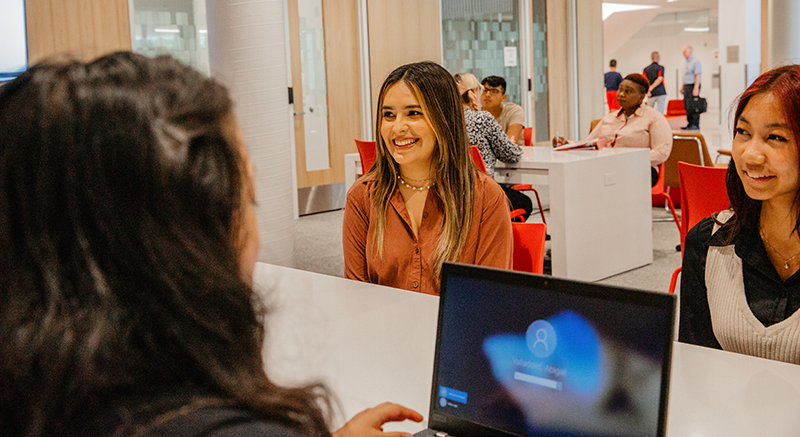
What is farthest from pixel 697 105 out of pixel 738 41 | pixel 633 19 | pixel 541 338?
pixel 541 338

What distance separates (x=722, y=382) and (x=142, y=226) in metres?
1.12

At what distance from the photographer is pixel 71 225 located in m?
0.55

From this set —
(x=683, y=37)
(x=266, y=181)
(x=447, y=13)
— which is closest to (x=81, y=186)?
(x=266, y=181)

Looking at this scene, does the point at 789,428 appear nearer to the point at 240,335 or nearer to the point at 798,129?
the point at 798,129

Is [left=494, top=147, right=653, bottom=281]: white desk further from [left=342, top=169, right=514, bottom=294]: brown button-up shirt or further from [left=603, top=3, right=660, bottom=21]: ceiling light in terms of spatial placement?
[left=603, top=3, right=660, bottom=21]: ceiling light

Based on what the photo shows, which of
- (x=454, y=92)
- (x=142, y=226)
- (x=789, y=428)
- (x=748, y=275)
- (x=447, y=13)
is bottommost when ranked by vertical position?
(x=789, y=428)

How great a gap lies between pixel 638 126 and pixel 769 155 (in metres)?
4.21

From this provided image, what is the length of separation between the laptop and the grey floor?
9.86 ft

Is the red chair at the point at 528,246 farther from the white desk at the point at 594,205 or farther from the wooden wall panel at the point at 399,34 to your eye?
the wooden wall panel at the point at 399,34

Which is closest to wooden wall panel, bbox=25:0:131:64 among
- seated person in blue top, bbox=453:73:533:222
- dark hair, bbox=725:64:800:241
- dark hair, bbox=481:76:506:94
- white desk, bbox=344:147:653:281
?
seated person in blue top, bbox=453:73:533:222

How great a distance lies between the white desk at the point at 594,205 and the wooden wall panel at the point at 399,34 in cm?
310

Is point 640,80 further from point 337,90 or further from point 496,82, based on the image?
point 337,90

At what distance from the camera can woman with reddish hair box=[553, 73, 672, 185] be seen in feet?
17.9

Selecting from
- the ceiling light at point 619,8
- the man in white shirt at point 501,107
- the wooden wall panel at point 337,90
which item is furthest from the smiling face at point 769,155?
the ceiling light at point 619,8
